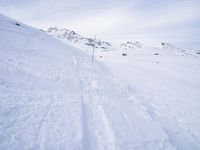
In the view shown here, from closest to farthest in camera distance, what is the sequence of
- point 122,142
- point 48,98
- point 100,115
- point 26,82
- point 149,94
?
point 122,142, point 100,115, point 48,98, point 26,82, point 149,94

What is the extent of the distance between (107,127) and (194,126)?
12.6 feet

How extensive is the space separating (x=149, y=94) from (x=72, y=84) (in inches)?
186

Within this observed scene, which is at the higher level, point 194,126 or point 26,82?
point 26,82

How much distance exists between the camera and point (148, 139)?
531 centimetres

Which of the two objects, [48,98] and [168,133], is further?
[48,98]

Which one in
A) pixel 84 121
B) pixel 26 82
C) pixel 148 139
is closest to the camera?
pixel 148 139

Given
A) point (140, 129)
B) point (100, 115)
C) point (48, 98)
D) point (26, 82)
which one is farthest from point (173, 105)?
point (26, 82)

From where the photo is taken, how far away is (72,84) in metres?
9.26

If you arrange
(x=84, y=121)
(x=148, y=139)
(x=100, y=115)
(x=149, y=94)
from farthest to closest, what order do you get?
(x=149, y=94)
(x=100, y=115)
(x=84, y=121)
(x=148, y=139)

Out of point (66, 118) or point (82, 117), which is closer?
point (66, 118)

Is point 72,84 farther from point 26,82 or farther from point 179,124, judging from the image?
point 179,124

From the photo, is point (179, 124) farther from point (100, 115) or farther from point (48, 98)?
point (48, 98)

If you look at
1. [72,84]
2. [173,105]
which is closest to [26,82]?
[72,84]

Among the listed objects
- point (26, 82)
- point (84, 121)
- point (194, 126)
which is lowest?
point (194, 126)
